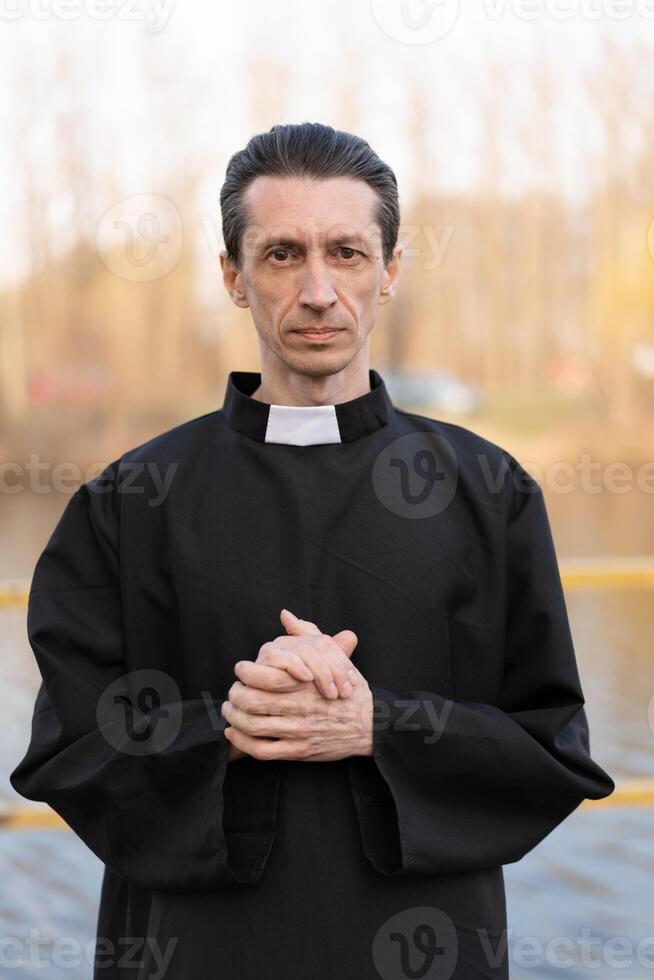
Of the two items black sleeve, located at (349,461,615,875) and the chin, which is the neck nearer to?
the chin

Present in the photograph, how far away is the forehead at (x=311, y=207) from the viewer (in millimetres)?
1272

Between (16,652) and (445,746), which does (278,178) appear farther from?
(16,652)

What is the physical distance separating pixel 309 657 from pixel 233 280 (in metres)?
0.45

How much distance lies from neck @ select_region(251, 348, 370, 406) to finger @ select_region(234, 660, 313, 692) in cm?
32

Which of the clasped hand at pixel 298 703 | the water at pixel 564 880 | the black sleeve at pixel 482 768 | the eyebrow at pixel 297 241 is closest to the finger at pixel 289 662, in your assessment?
the clasped hand at pixel 298 703

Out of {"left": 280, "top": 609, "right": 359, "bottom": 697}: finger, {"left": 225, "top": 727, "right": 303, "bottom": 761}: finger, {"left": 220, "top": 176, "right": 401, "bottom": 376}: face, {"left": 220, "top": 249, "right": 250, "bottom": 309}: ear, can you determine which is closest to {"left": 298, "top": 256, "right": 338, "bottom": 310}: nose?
{"left": 220, "top": 176, "right": 401, "bottom": 376}: face

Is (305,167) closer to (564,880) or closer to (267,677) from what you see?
(267,677)

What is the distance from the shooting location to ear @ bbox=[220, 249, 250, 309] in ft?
4.50

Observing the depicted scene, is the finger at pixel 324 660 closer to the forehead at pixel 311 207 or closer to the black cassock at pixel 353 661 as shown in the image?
the black cassock at pixel 353 661

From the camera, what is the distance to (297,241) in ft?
4.18

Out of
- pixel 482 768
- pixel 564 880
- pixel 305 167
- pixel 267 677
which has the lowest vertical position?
pixel 564 880

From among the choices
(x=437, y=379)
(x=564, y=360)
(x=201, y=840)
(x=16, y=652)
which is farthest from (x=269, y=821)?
(x=564, y=360)

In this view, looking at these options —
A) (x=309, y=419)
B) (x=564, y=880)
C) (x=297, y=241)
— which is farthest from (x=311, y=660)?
(x=564, y=880)

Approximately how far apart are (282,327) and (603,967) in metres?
1.76
